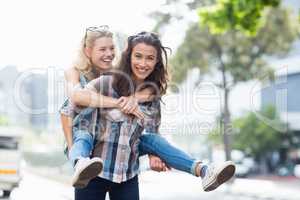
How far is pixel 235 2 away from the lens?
12.1ft

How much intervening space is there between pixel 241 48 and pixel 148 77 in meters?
7.02

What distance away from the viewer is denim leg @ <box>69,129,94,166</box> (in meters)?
0.94

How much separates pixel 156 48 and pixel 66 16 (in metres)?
0.73

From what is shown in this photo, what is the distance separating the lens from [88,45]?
1010 mm

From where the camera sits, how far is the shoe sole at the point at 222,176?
3.20 ft

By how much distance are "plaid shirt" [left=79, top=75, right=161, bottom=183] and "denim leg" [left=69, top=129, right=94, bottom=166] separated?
0.02m

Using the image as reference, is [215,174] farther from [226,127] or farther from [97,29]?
[226,127]

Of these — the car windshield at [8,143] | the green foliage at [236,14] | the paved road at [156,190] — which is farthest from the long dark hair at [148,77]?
the green foliage at [236,14]

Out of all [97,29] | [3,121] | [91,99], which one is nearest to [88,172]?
[91,99]

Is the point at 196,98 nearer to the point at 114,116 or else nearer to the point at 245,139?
the point at 114,116

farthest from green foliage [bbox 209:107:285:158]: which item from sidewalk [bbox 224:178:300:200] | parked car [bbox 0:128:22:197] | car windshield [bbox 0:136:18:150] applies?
parked car [bbox 0:128:22:197]

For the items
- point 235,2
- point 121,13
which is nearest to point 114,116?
point 121,13

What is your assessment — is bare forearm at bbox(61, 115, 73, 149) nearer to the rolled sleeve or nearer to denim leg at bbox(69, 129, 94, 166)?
denim leg at bbox(69, 129, 94, 166)

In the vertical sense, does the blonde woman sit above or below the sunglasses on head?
below
